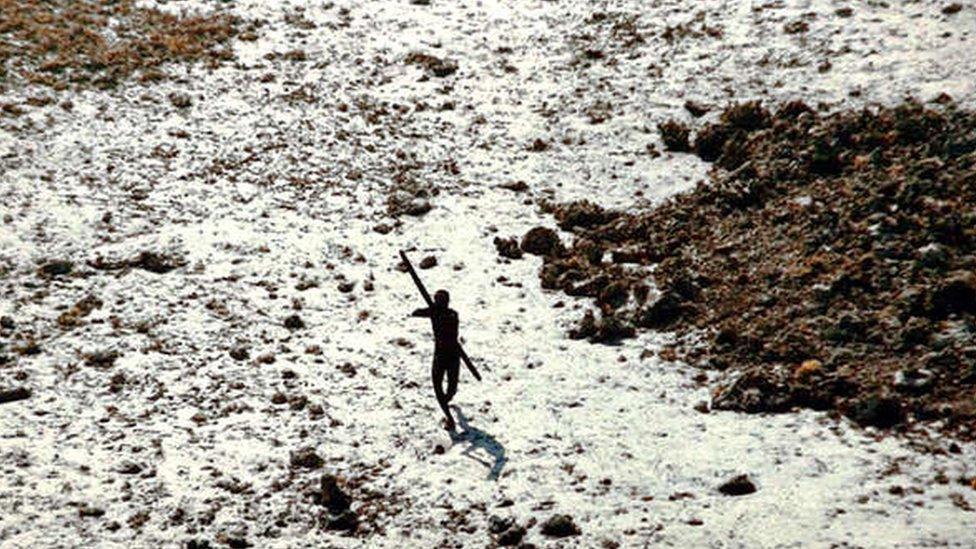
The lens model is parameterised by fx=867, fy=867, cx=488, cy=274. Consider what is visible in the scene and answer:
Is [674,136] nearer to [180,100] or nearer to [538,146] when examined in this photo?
[538,146]

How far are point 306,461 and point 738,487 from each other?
5.74 meters

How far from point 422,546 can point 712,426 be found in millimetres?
4439

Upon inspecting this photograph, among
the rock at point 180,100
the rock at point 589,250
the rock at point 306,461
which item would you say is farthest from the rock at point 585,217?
the rock at point 180,100

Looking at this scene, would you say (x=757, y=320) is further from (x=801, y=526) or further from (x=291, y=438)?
(x=291, y=438)

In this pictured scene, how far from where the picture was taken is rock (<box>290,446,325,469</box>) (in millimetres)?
11969

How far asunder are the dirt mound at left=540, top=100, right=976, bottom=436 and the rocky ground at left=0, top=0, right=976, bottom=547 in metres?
0.57

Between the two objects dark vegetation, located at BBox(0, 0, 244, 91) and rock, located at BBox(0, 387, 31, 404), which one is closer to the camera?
rock, located at BBox(0, 387, 31, 404)

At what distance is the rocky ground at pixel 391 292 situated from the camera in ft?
34.9

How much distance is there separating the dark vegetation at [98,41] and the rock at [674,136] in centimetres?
1396

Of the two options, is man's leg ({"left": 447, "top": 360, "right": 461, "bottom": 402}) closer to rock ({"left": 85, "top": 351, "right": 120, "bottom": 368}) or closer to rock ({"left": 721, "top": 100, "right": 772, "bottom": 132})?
rock ({"left": 85, "top": 351, "right": 120, "bottom": 368})

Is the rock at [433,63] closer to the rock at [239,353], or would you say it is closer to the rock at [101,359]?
the rock at [239,353]

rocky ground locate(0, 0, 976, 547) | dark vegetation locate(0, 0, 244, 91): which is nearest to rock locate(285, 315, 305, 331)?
rocky ground locate(0, 0, 976, 547)

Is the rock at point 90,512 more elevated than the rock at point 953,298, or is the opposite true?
the rock at point 953,298

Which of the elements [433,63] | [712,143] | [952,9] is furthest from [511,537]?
[433,63]
